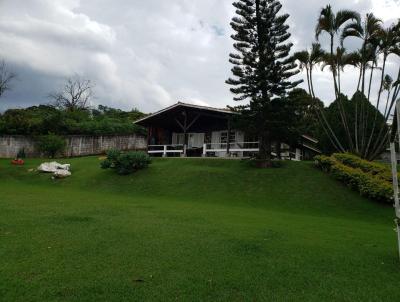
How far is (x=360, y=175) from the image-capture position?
582 inches

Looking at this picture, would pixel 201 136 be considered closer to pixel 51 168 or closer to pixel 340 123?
pixel 340 123

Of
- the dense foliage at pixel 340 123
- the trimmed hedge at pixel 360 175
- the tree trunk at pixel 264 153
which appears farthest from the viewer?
the dense foliage at pixel 340 123

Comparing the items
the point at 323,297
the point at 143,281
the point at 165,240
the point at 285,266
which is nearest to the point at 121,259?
the point at 143,281

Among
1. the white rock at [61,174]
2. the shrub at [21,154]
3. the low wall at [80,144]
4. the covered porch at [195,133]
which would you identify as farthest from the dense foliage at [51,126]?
the white rock at [61,174]

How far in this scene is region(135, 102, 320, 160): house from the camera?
989 inches

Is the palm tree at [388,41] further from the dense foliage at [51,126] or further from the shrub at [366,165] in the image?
the dense foliage at [51,126]

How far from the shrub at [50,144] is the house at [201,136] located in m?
6.35

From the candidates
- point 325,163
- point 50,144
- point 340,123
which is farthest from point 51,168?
point 340,123

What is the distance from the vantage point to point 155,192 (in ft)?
54.5

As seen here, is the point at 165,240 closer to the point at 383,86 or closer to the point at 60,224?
the point at 60,224

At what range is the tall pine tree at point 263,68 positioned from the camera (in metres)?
18.9

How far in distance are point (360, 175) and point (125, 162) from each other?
456 inches

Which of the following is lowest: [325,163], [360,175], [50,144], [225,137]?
[360,175]

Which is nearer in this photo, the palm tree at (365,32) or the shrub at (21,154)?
the palm tree at (365,32)
